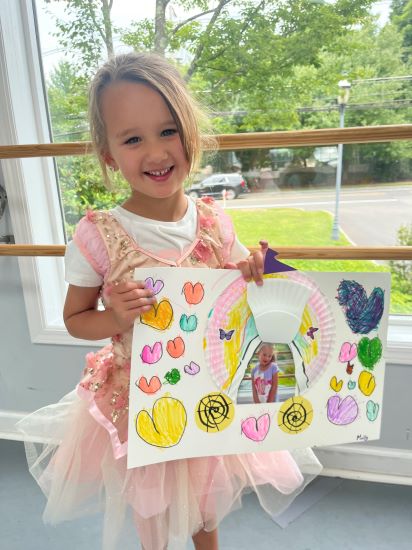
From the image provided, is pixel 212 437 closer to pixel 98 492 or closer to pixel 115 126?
pixel 98 492

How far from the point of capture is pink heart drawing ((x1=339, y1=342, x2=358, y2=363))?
0.73 meters

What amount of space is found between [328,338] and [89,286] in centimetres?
41

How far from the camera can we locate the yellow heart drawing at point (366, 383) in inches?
29.3

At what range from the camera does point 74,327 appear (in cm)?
79

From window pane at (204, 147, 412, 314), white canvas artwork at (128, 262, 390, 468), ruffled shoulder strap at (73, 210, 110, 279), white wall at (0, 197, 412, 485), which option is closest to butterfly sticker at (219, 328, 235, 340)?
white canvas artwork at (128, 262, 390, 468)

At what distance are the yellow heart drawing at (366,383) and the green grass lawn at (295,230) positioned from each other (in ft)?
2.03

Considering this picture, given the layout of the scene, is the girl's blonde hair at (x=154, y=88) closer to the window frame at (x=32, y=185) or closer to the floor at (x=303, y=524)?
the window frame at (x=32, y=185)

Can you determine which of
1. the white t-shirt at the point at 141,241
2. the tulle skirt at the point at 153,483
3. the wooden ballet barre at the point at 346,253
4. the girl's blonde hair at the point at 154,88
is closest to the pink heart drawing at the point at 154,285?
the white t-shirt at the point at 141,241

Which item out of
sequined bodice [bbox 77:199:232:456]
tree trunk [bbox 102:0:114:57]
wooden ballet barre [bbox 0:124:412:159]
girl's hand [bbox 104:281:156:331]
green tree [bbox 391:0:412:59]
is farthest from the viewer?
tree trunk [bbox 102:0:114:57]

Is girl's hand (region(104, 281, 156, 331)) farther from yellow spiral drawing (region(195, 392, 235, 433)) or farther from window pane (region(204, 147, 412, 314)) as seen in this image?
window pane (region(204, 147, 412, 314))

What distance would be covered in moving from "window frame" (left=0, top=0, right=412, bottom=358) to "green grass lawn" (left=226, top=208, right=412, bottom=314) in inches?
3.8

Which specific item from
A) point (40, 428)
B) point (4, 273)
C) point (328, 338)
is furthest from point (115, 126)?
point (4, 273)

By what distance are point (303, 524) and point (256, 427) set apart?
69 centimetres

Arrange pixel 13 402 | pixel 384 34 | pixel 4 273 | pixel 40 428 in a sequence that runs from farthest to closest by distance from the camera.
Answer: pixel 13 402, pixel 4 273, pixel 384 34, pixel 40 428
